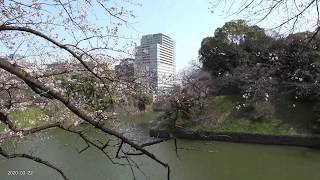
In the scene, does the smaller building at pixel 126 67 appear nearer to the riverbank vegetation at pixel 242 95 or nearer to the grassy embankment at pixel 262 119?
the riverbank vegetation at pixel 242 95

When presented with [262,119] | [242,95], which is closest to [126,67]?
[262,119]

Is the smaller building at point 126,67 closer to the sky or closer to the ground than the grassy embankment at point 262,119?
closer to the sky

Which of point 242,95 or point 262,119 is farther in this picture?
point 242,95

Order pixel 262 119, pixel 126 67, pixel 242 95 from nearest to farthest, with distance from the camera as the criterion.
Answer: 1. pixel 126 67
2. pixel 262 119
3. pixel 242 95

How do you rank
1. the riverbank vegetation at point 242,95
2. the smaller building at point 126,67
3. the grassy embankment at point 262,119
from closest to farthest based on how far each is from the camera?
the smaller building at point 126,67, the riverbank vegetation at point 242,95, the grassy embankment at point 262,119

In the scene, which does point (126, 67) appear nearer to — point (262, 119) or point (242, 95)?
point (262, 119)

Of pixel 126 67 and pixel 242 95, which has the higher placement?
pixel 242 95

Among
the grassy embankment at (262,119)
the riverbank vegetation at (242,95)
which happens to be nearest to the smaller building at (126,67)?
the riverbank vegetation at (242,95)

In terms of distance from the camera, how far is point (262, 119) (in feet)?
58.2

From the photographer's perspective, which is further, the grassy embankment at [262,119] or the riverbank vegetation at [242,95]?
the grassy embankment at [262,119]

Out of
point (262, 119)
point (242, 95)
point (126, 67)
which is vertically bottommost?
point (262, 119)

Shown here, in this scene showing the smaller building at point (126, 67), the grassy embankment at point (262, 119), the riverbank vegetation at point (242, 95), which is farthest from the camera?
the grassy embankment at point (262, 119)

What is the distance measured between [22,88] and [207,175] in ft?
25.6

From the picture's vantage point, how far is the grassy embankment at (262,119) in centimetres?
1656
